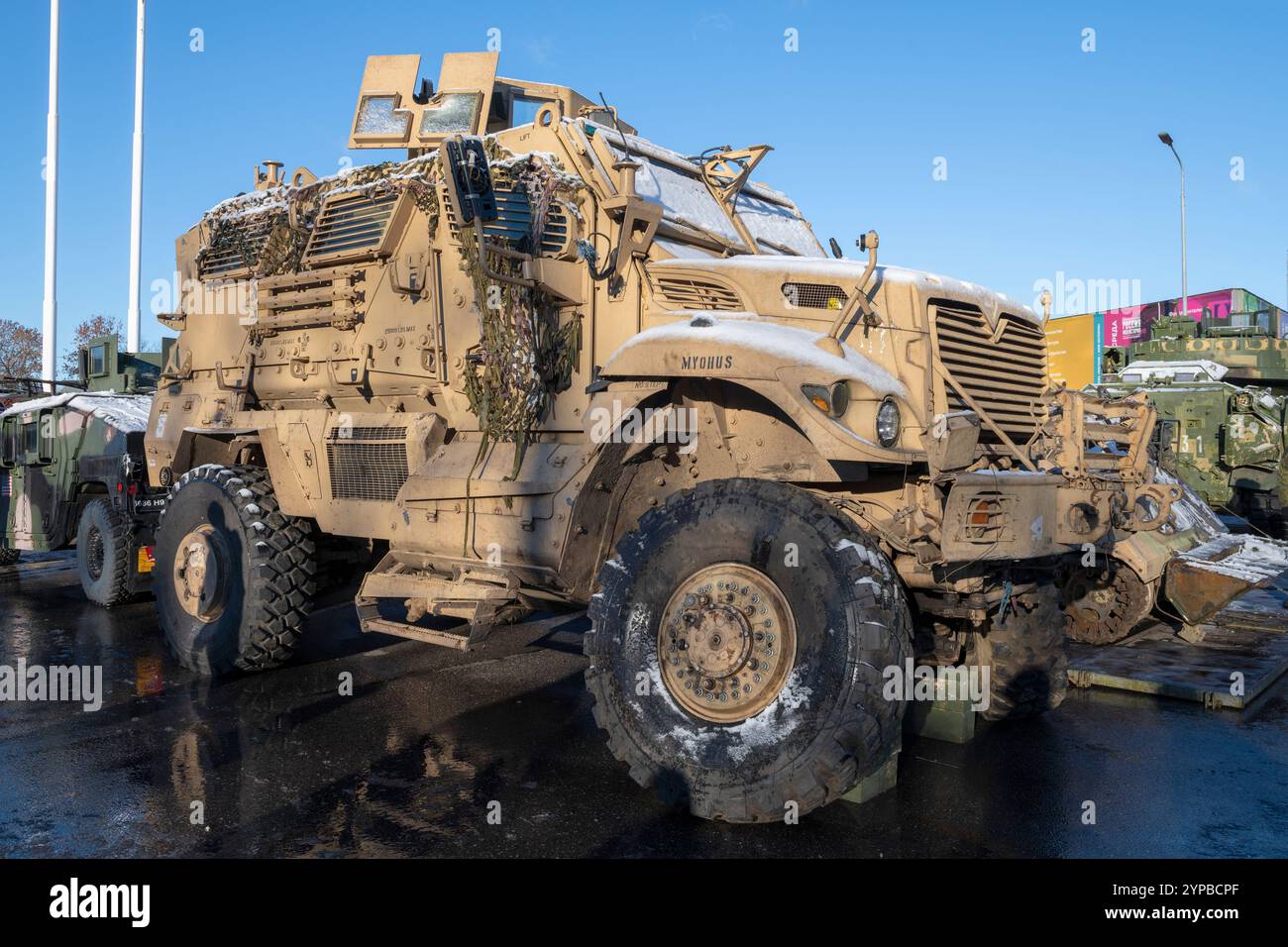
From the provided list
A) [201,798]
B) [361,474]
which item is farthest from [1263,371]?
[201,798]

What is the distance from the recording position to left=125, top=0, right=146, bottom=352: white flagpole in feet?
78.1

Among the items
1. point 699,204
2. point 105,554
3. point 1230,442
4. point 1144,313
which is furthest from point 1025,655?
point 1144,313

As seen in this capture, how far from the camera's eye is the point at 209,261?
296 inches

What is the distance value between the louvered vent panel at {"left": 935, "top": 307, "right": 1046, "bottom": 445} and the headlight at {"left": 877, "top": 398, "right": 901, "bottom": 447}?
0.62m

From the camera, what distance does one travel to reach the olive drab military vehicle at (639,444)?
4125mm

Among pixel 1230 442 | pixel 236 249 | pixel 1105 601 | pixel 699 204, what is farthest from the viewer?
pixel 1230 442

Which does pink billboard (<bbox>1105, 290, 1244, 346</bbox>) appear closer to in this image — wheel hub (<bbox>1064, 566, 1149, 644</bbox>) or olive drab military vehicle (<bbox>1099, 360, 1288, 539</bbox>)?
olive drab military vehicle (<bbox>1099, 360, 1288, 539</bbox>)

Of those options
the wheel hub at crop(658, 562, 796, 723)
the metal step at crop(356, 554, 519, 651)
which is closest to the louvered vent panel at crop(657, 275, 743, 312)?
the wheel hub at crop(658, 562, 796, 723)

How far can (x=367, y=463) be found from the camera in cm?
619

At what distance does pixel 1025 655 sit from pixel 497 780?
284cm

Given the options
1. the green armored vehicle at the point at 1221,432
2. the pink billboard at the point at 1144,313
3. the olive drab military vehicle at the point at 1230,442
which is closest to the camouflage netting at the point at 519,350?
the green armored vehicle at the point at 1221,432

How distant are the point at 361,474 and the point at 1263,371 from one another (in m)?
19.6

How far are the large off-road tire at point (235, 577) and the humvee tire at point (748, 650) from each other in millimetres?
2871

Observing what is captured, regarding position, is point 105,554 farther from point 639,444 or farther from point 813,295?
point 813,295
